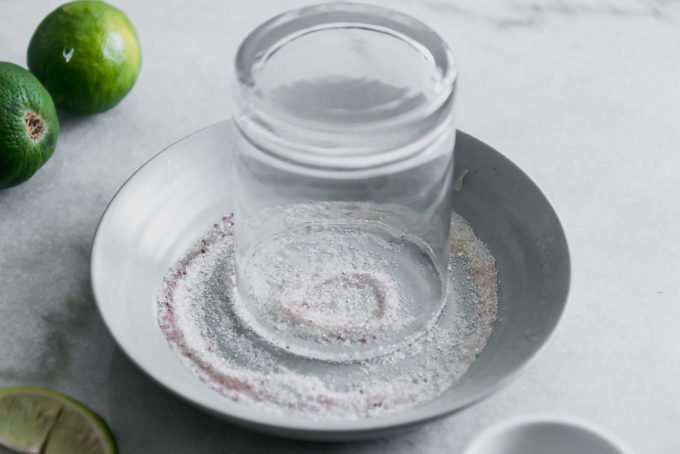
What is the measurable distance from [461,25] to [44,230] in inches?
26.9

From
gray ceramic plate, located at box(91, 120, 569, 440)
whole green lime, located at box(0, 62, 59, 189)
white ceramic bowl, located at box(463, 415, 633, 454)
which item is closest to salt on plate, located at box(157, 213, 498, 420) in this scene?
gray ceramic plate, located at box(91, 120, 569, 440)

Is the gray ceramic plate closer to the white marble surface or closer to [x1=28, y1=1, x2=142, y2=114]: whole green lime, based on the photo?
the white marble surface

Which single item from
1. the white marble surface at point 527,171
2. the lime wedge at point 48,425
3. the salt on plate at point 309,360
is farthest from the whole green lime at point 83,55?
the lime wedge at point 48,425

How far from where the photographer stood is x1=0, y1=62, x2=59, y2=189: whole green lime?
95 cm

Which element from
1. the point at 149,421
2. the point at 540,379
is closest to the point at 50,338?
the point at 149,421

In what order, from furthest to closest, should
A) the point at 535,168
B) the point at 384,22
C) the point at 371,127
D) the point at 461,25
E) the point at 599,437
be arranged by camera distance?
the point at 461,25
the point at 535,168
the point at 384,22
the point at 371,127
the point at 599,437

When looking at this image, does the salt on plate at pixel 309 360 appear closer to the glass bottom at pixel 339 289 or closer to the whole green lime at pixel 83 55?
the glass bottom at pixel 339 289

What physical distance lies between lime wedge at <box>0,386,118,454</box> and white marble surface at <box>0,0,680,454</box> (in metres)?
0.04

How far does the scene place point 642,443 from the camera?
792 millimetres

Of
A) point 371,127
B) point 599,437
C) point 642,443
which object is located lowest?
point 642,443

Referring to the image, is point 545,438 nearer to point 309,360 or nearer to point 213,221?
point 309,360

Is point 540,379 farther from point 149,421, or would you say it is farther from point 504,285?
point 149,421

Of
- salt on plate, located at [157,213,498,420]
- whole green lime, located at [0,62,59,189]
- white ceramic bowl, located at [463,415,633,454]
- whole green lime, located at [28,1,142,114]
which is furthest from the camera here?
whole green lime, located at [28,1,142,114]

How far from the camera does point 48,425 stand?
29.7 inches
